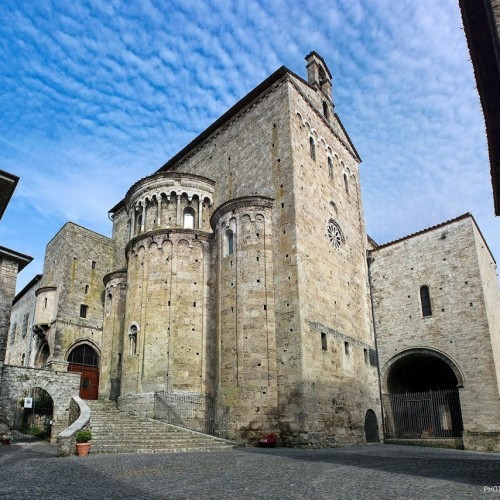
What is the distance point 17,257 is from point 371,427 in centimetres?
1743

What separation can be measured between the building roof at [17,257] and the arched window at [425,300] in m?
18.6

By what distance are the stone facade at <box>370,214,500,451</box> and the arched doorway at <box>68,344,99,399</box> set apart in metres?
17.4

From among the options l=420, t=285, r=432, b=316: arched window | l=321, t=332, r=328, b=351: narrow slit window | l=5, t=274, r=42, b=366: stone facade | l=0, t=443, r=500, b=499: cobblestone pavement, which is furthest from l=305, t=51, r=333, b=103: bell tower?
l=5, t=274, r=42, b=366: stone facade

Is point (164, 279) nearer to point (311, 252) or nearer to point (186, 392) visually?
point (186, 392)

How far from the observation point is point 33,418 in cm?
2256

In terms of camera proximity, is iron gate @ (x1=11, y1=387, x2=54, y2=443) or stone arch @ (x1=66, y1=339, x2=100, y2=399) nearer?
iron gate @ (x1=11, y1=387, x2=54, y2=443)

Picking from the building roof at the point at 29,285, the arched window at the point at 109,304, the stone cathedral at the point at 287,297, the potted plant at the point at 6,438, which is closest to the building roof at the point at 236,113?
the stone cathedral at the point at 287,297

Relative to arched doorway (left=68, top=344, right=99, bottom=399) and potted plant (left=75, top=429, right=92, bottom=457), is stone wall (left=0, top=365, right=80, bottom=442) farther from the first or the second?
arched doorway (left=68, top=344, right=99, bottom=399)

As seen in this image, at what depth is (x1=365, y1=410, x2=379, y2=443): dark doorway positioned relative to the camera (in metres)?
21.7

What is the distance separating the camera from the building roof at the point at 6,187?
38.7 ft

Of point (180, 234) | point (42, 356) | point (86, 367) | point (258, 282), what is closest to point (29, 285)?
point (42, 356)

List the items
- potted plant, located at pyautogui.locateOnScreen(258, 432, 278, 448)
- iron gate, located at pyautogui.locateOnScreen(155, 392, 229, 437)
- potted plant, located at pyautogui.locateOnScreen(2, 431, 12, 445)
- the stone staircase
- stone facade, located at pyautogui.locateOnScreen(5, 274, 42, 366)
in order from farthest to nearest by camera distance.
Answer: stone facade, located at pyautogui.locateOnScreen(5, 274, 42, 366) < iron gate, located at pyautogui.locateOnScreen(155, 392, 229, 437) < potted plant, located at pyautogui.locateOnScreen(258, 432, 278, 448) < potted plant, located at pyautogui.locateOnScreen(2, 431, 12, 445) < the stone staircase

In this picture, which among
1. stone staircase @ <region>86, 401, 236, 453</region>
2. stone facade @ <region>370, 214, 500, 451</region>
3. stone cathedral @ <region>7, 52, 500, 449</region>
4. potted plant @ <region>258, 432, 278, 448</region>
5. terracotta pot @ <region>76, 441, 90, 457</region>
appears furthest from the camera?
stone facade @ <region>370, 214, 500, 451</region>

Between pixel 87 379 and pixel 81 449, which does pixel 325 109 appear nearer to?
pixel 81 449
